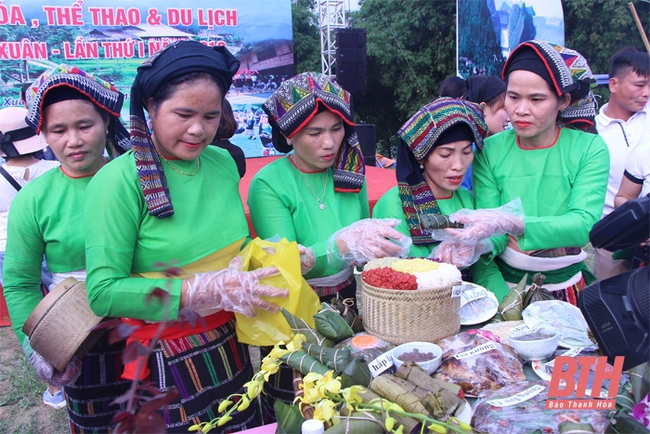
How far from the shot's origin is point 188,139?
5.51 ft

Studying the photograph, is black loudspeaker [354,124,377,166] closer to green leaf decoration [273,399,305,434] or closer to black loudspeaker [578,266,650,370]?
green leaf decoration [273,399,305,434]

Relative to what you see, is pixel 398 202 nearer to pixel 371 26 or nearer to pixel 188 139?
pixel 188 139

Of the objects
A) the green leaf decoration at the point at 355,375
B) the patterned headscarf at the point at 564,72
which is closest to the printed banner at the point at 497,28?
the patterned headscarf at the point at 564,72

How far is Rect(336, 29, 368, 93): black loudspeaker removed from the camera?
43.2ft

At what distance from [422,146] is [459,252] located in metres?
0.47

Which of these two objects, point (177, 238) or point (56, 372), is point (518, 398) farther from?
point (56, 372)

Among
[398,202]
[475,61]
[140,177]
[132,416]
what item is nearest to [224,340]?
[140,177]

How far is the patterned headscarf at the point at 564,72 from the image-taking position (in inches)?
81.0

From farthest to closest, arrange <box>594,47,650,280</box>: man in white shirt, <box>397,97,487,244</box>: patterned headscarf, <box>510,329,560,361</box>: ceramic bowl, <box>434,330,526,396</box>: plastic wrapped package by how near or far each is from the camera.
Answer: <box>594,47,650,280</box>: man in white shirt
<box>397,97,487,244</box>: patterned headscarf
<box>510,329,560,361</box>: ceramic bowl
<box>434,330,526,396</box>: plastic wrapped package

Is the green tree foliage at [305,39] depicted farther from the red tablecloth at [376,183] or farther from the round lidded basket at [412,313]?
the round lidded basket at [412,313]

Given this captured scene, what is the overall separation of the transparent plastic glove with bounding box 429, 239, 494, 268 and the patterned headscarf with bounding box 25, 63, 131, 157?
1.43m

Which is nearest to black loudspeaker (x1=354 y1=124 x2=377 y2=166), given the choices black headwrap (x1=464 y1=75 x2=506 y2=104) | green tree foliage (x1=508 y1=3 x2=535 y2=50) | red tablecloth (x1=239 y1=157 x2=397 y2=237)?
red tablecloth (x1=239 y1=157 x2=397 y2=237)

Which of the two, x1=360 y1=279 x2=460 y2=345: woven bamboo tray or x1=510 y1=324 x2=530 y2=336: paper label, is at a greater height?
x1=360 y1=279 x2=460 y2=345: woven bamboo tray

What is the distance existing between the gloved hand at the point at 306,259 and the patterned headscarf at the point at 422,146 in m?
0.50
